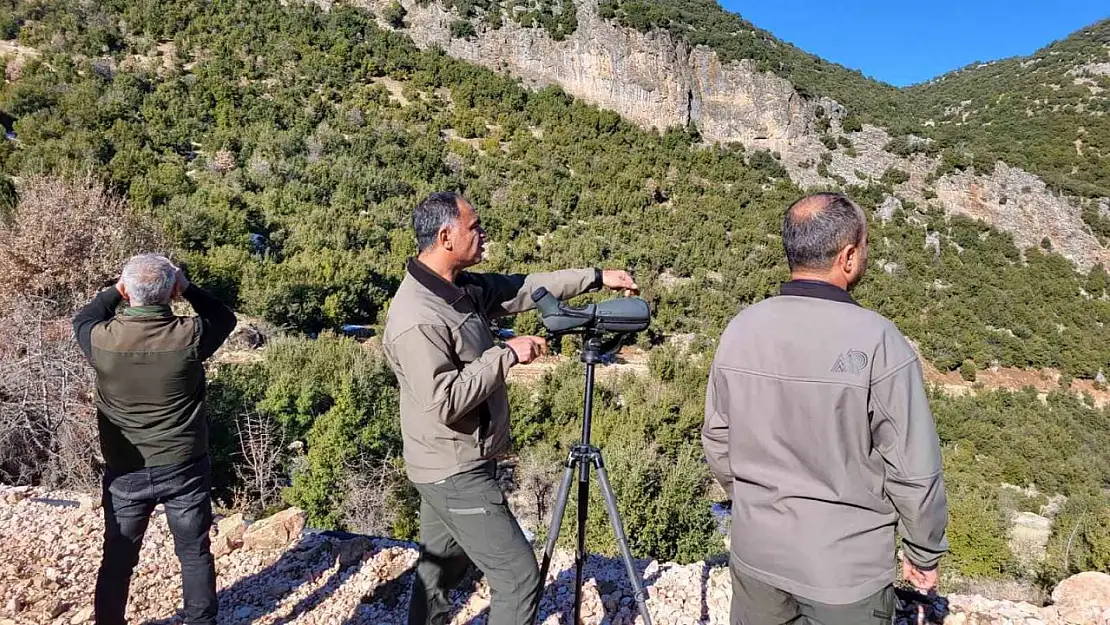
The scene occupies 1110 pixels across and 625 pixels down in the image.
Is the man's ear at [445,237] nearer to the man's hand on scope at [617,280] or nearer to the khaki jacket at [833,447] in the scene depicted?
the man's hand on scope at [617,280]

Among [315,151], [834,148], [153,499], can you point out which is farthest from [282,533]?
[834,148]

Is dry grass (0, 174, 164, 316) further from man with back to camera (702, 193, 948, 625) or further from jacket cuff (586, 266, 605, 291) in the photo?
man with back to camera (702, 193, 948, 625)

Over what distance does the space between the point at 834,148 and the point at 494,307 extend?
92.5ft

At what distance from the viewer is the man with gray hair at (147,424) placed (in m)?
1.90

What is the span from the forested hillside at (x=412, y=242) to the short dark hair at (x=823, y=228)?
3.13 meters

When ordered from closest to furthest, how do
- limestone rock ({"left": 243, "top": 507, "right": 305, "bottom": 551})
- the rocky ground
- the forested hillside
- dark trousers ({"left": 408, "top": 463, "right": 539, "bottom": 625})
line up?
dark trousers ({"left": 408, "top": 463, "right": 539, "bottom": 625})
the rocky ground
limestone rock ({"left": 243, "top": 507, "right": 305, "bottom": 551})
the forested hillside

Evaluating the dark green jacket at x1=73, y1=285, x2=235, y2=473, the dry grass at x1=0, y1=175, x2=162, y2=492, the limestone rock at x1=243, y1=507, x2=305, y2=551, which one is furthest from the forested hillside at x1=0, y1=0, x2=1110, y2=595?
the dark green jacket at x1=73, y1=285, x2=235, y2=473

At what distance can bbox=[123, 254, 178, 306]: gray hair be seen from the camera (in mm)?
1865

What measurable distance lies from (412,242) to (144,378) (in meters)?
11.6

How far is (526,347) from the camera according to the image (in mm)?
1552

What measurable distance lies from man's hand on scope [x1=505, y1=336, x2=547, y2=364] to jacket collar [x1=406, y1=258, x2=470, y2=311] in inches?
7.7

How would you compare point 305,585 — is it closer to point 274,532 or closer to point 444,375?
point 274,532

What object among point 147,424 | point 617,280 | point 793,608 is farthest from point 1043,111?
point 147,424

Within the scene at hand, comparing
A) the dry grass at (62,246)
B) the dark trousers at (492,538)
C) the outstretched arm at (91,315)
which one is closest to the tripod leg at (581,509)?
the dark trousers at (492,538)
